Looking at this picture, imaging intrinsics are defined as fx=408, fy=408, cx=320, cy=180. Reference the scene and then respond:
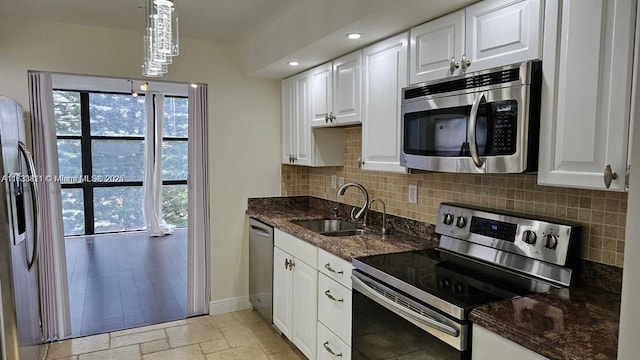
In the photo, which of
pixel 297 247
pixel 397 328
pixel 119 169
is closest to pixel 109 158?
pixel 119 169

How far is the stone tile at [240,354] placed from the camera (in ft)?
9.65

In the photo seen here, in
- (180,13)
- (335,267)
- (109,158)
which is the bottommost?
(335,267)

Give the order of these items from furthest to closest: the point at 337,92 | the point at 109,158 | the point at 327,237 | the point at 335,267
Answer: the point at 109,158 → the point at 337,92 → the point at 327,237 → the point at 335,267

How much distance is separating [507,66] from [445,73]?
37cm

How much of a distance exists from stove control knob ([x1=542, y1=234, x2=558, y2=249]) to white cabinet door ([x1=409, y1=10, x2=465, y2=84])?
0.82m

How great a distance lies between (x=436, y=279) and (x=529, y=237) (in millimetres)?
443

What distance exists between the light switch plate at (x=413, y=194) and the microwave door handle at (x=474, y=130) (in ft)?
3.03

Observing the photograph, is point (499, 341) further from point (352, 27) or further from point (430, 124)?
point (352, 27)

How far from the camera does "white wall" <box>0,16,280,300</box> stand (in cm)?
322

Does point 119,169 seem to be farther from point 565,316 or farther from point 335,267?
point 565,316

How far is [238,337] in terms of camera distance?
10.7ft

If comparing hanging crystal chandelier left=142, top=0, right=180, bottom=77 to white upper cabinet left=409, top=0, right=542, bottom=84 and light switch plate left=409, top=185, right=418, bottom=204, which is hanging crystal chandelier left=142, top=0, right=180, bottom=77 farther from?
light switch plate left=409, top=185, right=418, bottom=204

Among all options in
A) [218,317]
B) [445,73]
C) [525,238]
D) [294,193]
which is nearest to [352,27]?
[445,73]

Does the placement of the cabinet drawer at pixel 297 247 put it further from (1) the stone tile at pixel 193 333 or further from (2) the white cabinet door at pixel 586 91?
(2) the white cabinet door at pixel 586 91
